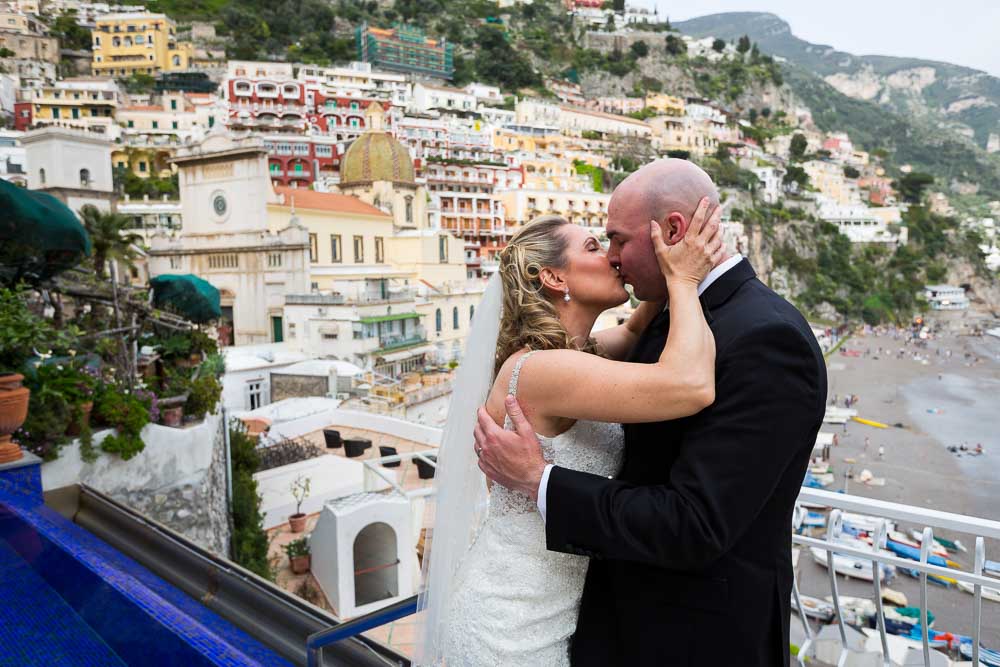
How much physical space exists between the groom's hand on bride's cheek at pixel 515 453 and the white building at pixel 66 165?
2378cm

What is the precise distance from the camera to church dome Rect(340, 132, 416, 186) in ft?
111

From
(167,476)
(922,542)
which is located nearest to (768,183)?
(167,476)

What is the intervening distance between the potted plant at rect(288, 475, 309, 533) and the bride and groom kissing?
8.99 meters

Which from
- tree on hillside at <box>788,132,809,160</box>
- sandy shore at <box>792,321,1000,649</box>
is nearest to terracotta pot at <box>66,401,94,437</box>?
sandy shore at <box>792,321,1000,649</box>

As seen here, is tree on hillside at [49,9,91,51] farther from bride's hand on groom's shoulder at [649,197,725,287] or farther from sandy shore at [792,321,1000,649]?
bride's hand on groom's shoulder at [649,197,725,287]

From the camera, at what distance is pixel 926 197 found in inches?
Answer: 3600

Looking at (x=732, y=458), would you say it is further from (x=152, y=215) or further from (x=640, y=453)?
(x=152, y=215)

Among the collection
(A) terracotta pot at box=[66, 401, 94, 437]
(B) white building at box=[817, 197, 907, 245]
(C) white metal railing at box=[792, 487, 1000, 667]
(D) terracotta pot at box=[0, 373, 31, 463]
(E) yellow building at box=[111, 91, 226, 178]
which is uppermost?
(E) yellow building at box=[111, 91, 226, 178]

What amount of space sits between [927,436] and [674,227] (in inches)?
1331

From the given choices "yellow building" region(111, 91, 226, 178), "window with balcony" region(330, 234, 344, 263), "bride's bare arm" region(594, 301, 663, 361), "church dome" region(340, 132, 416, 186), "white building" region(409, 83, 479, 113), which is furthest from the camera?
"white building" region(409, 83, 479, 113)

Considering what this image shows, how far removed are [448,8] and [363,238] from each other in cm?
7305

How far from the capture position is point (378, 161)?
111 feet

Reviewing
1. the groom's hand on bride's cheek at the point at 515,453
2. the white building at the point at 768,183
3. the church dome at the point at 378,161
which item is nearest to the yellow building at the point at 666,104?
the white building at the point at 768,183

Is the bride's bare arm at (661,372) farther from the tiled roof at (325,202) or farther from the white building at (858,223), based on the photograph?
the white building at (858,223)
